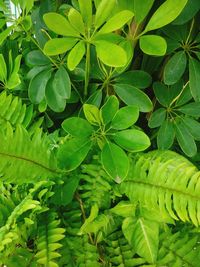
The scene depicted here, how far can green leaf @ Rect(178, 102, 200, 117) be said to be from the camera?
95 cm

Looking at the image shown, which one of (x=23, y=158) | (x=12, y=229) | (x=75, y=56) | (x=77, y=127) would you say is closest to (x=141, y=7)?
(x=75, y=56)

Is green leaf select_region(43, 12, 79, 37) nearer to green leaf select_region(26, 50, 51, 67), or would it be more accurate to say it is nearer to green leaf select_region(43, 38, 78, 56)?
green leaf select_region(43, 38, 78, 56)

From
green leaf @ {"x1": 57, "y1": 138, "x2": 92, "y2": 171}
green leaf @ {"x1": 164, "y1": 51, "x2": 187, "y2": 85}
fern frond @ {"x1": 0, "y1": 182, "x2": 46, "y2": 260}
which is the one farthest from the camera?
green leaf @ {"x1": 164, "y1": 51, "x2": 187, "y2": 85}

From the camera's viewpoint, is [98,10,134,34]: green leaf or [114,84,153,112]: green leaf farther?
[114,84,153,112]: green leaf

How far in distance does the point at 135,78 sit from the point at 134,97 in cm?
6

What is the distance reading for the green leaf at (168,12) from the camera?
741 mm

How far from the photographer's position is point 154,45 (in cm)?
79

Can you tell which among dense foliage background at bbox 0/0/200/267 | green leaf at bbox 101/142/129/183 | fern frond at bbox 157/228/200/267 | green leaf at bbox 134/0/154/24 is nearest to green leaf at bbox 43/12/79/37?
dense foliage background at bbox 0/0/200/267

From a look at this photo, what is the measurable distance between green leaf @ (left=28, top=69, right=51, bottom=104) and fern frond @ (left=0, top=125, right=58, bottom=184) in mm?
121

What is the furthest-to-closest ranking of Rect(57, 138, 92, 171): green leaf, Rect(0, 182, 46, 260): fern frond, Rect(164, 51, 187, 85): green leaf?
Rect(164, 51, 187, 85): green leaf < Rect(57, 138, 92, 171): green leaf < Rect(0, 182, 46, 260): fern frond

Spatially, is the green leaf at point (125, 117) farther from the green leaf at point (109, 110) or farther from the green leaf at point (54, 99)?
the green leaf at point (54, 99)

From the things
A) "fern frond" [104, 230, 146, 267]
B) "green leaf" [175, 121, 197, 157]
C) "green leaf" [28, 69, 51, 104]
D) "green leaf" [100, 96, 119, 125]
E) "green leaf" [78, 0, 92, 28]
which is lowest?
"fern frond" [104, 230, 146, 267]

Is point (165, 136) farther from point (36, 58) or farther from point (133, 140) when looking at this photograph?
point (36, 58)

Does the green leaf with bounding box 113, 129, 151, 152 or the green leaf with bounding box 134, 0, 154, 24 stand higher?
the green leaf with bounding box 134, 0, 154, 24
